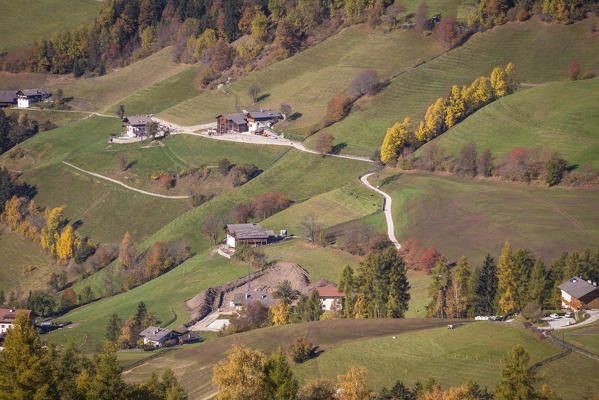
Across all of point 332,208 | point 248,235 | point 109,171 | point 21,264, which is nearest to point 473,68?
point 332,208

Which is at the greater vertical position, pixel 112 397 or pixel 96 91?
pixel 112 397

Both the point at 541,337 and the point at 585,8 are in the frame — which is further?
the point at 585,8

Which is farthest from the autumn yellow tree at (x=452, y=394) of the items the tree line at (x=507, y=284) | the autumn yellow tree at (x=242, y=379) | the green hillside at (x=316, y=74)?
the green hillside at (x=316, y=74)

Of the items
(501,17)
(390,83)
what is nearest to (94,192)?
(390,83)

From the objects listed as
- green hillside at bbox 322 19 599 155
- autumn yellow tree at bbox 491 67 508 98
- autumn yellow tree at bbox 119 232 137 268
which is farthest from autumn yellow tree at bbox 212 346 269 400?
autumn yellow tree at bbox 491 67 508 98

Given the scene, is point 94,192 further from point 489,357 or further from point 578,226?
point 489,357

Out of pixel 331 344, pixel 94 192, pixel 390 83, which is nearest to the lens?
pixel 331 344

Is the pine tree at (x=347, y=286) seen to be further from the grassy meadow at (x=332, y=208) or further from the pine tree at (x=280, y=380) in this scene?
the pine tree at (x=280, y=380)
